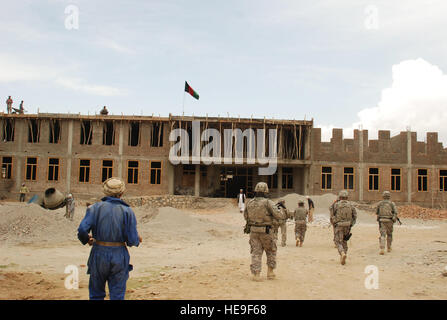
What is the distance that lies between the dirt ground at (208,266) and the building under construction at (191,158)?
12454mm

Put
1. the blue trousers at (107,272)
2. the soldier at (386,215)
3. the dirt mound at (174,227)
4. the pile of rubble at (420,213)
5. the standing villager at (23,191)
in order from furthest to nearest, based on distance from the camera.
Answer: the standing villager at (23,191) < the pile of rubble at (420,213) < the dirt mound at (174,227) < the soldier at (386,215) < the blue trousers at (107,272)

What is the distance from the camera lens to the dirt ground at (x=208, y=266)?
20.8ft

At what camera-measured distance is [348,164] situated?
97.5 ft

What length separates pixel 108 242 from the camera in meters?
4.55

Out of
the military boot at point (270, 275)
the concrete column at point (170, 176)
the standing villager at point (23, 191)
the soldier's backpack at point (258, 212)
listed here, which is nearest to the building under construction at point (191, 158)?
the concrete column at point (170, 176)

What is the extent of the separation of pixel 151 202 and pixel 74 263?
1793 cm

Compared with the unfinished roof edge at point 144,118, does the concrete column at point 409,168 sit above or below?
below

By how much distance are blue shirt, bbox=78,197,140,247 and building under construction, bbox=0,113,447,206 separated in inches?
929

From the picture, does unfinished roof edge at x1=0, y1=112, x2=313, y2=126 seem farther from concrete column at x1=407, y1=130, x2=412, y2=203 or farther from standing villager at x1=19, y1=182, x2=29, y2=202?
concrete column at x1=407, y1=130, x2=412, y2=203

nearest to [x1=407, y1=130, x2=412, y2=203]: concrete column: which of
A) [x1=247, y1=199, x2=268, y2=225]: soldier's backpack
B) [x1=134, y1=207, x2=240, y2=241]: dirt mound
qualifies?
[x1=134, y1=207, x2=240, y2=241]: dirt mound

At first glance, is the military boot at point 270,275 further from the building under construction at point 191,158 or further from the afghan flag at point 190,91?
the afghan flag at point 190,91

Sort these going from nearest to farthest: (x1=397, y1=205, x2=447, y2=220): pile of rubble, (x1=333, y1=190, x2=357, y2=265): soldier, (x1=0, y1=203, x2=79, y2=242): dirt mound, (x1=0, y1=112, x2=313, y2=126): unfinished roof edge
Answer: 1. (x1=333, y1=190, x2=357, y2=265): soldier
2. (x1=0, y1=203, x2=79, y2=242): dirt mound
3. (x1=397, y1=205, x2=447, y2=220): pile of rubble
4. (x1=0, y1=112, x2=313, y2=126): unfinished roof edge

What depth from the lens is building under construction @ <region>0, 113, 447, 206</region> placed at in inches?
1139

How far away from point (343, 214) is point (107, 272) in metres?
6.33
